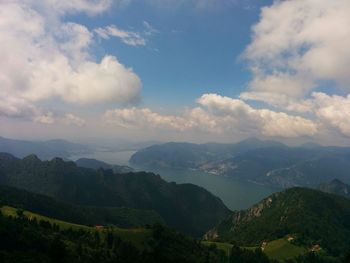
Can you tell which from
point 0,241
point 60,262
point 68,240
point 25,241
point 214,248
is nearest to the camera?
point 60,262

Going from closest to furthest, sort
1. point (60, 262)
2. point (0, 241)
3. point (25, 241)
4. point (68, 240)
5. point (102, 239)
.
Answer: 1. point (60, 262)
2. point (0, 241)
3. point (25, 241)
4. point (68, 240)
5. point (102, 239)

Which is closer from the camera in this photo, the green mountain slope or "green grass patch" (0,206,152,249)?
the green mountain slope

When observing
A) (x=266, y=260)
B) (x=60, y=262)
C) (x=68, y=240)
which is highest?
(x=60, y=262)

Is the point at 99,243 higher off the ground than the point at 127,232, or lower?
lower

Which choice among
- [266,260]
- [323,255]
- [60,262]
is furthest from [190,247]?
[60,262]

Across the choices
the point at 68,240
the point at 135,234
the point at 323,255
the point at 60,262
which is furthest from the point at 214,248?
the point at 60,262

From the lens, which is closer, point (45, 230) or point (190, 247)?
point (45, 230)

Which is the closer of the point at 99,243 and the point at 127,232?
the point at 99,243

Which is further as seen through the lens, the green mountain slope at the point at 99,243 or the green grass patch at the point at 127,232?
the green grass patch at the point at 127,232

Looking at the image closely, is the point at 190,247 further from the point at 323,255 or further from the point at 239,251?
the point at 323,255

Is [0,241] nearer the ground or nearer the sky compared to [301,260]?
nearer the sky

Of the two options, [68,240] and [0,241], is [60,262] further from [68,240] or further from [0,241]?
[68,240]
